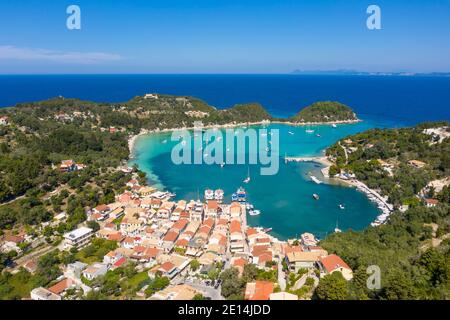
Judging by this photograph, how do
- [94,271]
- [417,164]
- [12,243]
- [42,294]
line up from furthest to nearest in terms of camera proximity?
[417,164] → [12,243] → [94,271] → [42,294]

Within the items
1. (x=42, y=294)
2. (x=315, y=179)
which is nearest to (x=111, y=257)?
(x=42, y=294)

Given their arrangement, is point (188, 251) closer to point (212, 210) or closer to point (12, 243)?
point (212, 210)

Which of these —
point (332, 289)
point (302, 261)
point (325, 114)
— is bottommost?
point (302, 261)

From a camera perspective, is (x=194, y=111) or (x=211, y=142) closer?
(x=211, y=142)

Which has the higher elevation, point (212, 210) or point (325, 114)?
point (325, 114)

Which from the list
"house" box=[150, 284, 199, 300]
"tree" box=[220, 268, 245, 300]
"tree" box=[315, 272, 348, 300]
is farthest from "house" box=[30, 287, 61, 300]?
"tree" box=[315, 272, 348, 300]

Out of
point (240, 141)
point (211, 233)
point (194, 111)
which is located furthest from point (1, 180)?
point (194, 111)

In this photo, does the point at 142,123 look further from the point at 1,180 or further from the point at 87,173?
the point at 1,180

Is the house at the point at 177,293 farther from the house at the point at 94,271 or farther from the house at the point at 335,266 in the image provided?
the house at the point at 335,266
